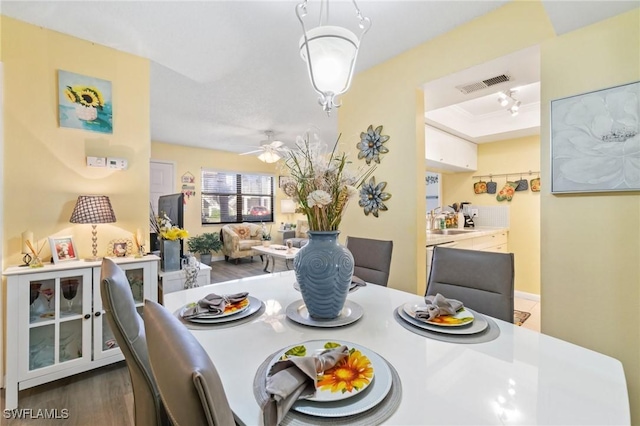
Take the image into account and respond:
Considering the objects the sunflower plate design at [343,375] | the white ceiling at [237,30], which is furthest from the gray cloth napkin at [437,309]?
the white ceiling at [237,30]

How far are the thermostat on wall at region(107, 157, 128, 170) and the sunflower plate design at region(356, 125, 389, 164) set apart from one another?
2.02 meters

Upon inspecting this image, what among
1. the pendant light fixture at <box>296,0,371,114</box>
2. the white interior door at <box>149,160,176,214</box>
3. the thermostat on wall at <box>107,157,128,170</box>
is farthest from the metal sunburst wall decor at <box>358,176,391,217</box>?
the white interior door at <box>149,160,176,214</box>

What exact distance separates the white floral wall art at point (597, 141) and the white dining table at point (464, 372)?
3.34 feet

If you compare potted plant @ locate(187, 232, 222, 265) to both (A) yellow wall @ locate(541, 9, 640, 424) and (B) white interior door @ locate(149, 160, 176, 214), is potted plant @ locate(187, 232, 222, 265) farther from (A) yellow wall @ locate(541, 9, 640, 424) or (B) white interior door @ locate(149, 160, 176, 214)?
(A) yellow wall @ locate(541, 9, 640, 424)

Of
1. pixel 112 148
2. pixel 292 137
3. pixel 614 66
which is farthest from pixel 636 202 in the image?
pixel 292 137

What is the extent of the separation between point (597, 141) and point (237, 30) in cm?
229

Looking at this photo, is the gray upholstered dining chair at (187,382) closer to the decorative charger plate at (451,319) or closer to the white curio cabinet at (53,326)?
the decorative charger plate at (451,319)

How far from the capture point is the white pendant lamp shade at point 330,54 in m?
1.27

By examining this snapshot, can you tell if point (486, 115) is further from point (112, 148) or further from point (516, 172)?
point (112, 148)

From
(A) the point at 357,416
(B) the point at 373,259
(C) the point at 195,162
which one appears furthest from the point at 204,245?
(A) the point at 357,416

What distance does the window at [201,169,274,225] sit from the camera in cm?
638

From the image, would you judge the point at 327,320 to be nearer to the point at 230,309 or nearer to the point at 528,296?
the point at 230,309

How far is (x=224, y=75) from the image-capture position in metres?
2.72

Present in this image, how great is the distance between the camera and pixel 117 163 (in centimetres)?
223
